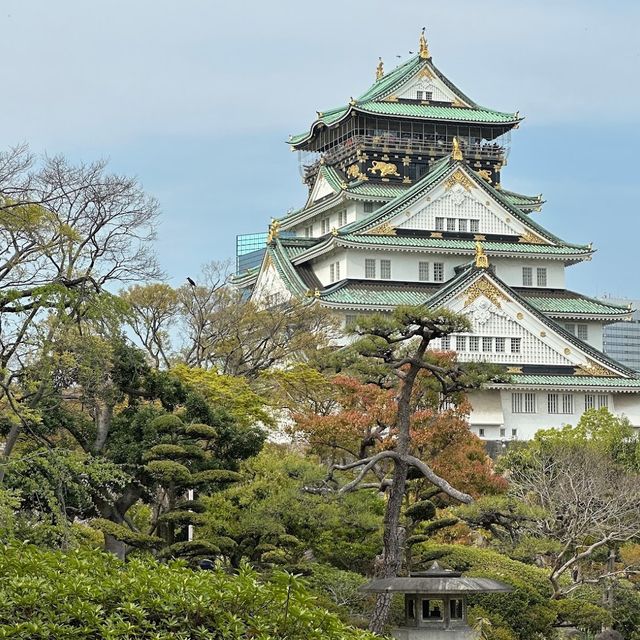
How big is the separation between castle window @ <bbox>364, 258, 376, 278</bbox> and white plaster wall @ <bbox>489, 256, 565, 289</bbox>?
5.92 metres

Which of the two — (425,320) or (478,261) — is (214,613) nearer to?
(425,320)

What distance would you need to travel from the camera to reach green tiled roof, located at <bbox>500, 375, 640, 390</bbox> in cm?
6181

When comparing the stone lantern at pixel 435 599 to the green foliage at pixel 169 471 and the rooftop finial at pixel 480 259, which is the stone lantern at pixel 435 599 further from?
the rooftop finial at pixel 480 259

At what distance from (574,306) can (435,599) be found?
43326mm

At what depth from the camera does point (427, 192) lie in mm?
65562

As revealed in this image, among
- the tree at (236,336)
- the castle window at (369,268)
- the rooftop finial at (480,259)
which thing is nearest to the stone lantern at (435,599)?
the tree at (236,336)

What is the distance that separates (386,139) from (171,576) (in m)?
57.4

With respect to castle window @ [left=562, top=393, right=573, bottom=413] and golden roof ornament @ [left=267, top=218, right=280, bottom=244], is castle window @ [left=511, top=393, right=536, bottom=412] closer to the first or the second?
castle window @ [left=562, top=393, right=573, bottom=413]

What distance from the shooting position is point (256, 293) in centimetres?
6756

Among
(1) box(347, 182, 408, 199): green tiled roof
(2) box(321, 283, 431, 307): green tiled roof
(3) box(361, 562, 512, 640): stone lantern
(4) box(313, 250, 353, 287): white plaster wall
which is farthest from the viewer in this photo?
(1) box(347, 182, 408, 199): green tiled roof

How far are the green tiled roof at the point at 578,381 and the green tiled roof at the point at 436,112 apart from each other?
49.8ft

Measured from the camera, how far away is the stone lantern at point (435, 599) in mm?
24656

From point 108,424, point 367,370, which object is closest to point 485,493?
point 367,370

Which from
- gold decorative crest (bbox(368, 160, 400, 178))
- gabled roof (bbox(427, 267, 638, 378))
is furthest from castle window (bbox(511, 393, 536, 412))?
gold decorative crest (bbox(368, 160, 400, 178))
